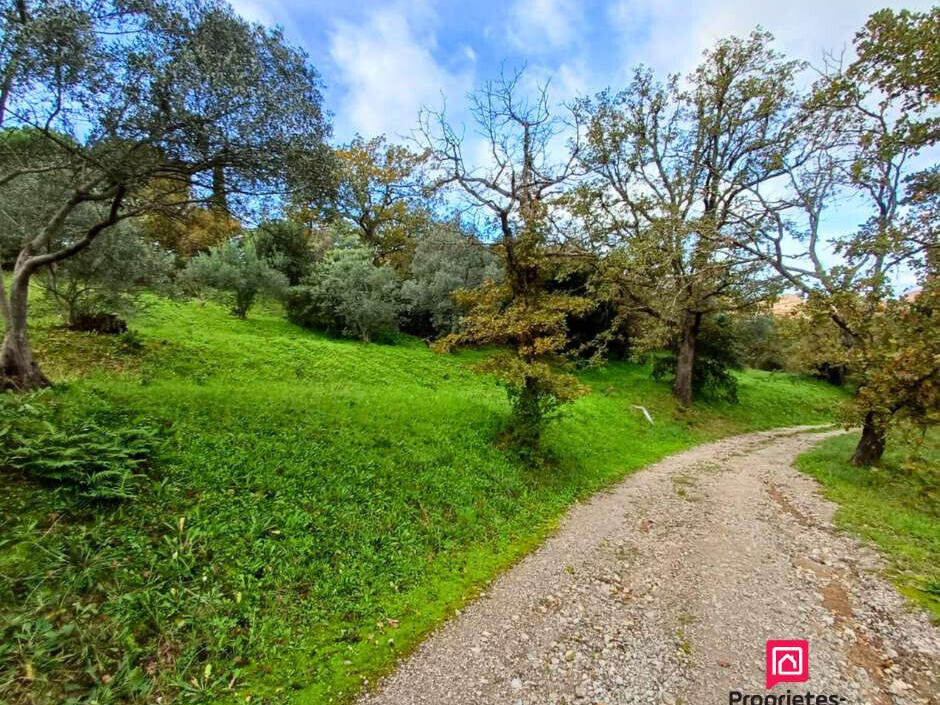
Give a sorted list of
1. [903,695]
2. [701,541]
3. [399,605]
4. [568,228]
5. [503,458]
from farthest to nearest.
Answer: [568,228] → [503,458] → [701,541] → [399,605] → [903,695]

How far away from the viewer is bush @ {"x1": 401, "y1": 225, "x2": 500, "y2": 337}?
20719 mm

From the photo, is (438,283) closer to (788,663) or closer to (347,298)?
(347,298)

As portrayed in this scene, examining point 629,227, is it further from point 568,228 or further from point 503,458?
point 503,458

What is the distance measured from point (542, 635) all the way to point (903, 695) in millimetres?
3304

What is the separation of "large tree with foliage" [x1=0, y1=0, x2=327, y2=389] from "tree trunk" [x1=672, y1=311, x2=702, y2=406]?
17333 millimetres

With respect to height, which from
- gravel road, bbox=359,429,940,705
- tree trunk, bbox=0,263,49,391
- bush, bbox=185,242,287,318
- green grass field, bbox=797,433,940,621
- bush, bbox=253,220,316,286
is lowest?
gravel road, bbox=359,429,940,705

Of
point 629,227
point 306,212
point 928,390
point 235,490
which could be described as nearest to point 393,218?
point 629,227

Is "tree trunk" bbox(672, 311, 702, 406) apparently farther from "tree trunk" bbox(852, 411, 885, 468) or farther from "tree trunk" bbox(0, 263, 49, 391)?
"tree trunk" bbox(0, 263, 49, 391)

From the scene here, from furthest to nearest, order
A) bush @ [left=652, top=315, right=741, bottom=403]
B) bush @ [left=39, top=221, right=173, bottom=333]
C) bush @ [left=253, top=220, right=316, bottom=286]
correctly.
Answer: bush @ [left=253, top=220, right=316, bottom=286]
bush @ [left=652, top=315, right=741, bottom=403]
bush @ [left=39, top=221, right=173, bottom=333]

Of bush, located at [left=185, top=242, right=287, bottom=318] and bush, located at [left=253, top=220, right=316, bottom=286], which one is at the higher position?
bush, located at [left=253, top=220, right=316, bottom=286]

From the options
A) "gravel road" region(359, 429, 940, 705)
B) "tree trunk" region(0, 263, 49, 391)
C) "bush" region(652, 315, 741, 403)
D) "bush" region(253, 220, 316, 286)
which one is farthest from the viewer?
"bush" region(253, 220, 316, 286)

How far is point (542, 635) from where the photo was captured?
441 centimetres
